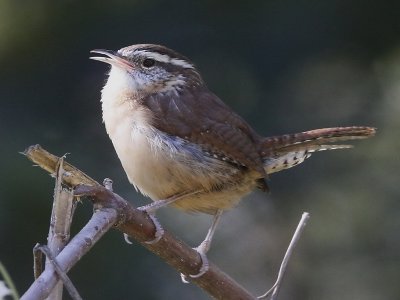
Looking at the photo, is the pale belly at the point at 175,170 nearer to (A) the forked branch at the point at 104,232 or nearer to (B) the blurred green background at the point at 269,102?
(A) the forked branch at the point at 104,232

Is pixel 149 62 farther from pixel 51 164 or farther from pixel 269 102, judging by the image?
pixel 269 102

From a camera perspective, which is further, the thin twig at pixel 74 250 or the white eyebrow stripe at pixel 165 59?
the white eyebrow stripe at pixel 165 59

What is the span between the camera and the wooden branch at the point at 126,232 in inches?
74.8

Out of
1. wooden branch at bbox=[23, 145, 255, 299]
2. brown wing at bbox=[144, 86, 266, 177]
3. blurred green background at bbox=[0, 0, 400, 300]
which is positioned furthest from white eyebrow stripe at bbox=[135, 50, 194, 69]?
blurred green background at bbox=[0, 0, 400, 300]

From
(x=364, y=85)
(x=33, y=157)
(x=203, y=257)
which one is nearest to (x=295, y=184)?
(x=364, y=85)

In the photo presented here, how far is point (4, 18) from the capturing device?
5113 millimetres

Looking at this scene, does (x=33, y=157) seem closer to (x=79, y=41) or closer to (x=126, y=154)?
(x=126, y=154)

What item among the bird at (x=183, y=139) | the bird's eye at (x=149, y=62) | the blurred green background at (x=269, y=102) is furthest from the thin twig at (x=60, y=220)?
the blurred green background at (x=269, y=102)

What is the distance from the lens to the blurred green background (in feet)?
16.5

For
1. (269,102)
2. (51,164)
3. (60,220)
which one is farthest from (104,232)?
(269,102)

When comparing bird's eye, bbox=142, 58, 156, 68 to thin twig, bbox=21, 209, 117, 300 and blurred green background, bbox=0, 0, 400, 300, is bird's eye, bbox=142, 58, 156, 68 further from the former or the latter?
thin twig, bbox=21, 209, 117, 300

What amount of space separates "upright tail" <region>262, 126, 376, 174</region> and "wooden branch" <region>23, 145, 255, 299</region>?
939 mm

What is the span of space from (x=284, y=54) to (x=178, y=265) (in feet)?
9.02

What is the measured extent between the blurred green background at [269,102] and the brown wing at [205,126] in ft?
4.51
